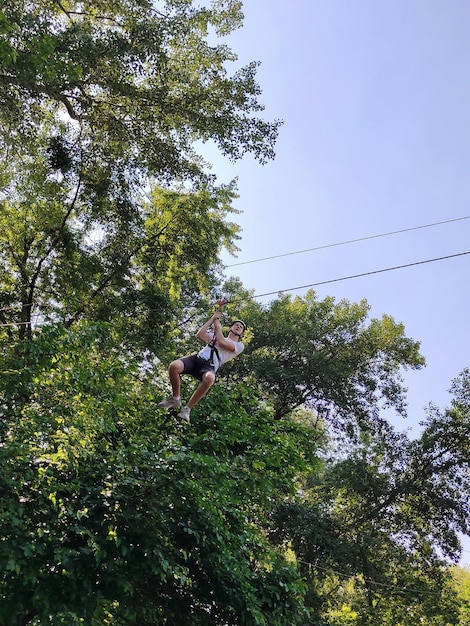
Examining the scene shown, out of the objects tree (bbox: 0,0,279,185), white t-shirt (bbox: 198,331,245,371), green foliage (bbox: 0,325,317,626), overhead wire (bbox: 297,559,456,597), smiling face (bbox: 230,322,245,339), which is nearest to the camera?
green foliage (bbox: 0,325,317,626)

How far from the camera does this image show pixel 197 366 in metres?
4.80

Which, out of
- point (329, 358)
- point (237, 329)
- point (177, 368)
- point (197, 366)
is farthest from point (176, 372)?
point (329, 358)

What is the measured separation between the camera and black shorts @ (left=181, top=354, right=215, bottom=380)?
4.77 m

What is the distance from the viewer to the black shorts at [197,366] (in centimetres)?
477

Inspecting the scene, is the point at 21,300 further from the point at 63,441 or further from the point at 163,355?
the point at 63,441

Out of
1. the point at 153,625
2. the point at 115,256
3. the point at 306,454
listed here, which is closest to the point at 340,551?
the point at 306,454

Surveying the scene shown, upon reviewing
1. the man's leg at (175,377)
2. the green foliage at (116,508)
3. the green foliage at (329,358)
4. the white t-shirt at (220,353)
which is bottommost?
the green foliage at (116,508)

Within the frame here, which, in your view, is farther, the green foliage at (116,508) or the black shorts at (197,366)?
the black shorts at (197,366)

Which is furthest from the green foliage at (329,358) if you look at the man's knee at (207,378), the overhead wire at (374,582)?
the man's knee at (207,378)

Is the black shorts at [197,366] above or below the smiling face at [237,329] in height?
below

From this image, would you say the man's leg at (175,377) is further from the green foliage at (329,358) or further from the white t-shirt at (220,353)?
the green foliage at (329,358)

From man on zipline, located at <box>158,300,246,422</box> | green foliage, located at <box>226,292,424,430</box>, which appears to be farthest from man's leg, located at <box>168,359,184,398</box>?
green foliage, located at <box>226,292,424,430</box>

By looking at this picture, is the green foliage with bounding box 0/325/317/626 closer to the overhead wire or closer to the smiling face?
the smiling face

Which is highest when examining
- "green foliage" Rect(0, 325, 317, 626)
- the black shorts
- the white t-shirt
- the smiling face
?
the smiling face
